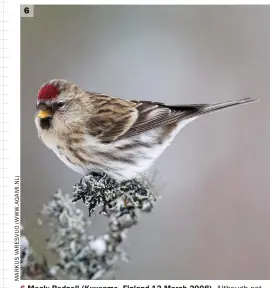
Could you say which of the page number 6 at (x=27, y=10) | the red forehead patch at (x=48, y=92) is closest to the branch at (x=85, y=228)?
the red forehead patch at (x=48, y=92)

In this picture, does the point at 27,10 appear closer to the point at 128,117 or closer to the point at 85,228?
the point at 128,117

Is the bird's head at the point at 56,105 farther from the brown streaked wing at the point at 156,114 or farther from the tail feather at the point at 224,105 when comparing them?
the tail feather at the point at 224,105

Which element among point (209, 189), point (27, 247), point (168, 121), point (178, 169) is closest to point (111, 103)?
point (168, 121)

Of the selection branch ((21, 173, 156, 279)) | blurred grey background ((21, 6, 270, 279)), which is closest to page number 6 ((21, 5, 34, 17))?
blurred grey background ((21, 6, 270, 279))

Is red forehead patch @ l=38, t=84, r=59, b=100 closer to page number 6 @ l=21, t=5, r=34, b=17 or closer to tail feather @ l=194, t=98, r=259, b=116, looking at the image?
page number 6 @ l=21, t=5, r=34, b=17

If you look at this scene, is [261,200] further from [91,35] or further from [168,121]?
[91,35]

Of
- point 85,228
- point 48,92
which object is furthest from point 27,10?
point 85,228
